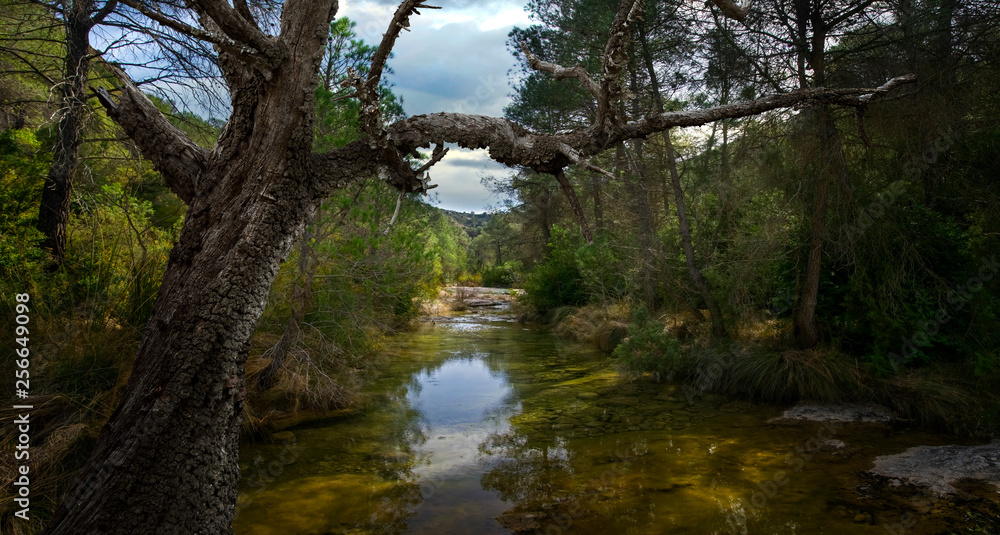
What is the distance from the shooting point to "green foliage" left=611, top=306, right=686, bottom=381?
9.05m

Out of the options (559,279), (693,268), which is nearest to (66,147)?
(693,268)

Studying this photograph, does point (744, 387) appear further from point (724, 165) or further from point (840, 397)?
point (724, 165)

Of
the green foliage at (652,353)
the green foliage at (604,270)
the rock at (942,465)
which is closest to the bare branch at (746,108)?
the rock at (942,465)

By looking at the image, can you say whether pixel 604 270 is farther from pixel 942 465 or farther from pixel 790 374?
pixel 942 465

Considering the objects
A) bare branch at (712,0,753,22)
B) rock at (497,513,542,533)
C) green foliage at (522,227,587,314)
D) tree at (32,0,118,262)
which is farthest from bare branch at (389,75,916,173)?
green foliage at (522,227,587,314)

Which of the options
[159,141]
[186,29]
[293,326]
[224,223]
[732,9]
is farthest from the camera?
[293,326]

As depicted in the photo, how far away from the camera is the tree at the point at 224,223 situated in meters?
2.36

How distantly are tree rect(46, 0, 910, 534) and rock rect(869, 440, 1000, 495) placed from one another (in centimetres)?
395

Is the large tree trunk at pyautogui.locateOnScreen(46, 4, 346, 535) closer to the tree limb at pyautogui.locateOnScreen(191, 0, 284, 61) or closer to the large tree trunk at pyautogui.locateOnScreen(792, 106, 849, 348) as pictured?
the tree limb at pyautogui.locateOnScreen(191, 0, 284, 61)

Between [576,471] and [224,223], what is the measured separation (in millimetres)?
4244

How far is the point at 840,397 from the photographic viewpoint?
705 cm

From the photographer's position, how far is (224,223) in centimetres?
266

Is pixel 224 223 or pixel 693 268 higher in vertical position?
pixel 224 223

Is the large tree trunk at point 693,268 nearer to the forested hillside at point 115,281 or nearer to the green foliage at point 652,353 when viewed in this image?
the green foliage at point 652,353
